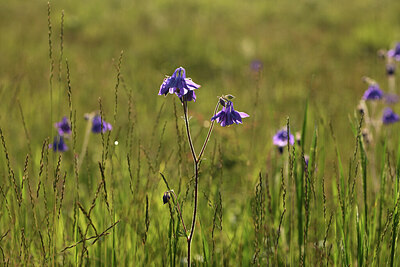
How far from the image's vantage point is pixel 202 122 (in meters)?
3.84

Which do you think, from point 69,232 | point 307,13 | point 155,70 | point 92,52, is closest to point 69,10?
point 92,52

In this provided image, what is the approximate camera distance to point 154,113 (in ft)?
16.2

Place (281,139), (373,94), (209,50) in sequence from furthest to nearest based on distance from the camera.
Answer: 1. (209,50)
2. (373,94)
3. (281,139)

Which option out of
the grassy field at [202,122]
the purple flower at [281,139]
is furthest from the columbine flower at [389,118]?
the purple flower at [281,139]

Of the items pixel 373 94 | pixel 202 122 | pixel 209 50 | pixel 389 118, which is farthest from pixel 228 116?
pixel 209 50

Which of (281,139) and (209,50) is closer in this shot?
(281,139)

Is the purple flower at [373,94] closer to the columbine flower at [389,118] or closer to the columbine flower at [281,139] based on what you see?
the columbine flower at [389,118]

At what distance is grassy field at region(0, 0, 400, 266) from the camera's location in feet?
6.36

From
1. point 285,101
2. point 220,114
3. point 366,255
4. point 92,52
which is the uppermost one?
point 92,52

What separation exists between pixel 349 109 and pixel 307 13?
609 cm

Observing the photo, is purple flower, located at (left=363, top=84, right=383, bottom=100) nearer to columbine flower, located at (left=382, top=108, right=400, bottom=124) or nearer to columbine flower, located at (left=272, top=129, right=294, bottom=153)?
columbine flower, located at (left=382, top=108, right=400, bottom=124)

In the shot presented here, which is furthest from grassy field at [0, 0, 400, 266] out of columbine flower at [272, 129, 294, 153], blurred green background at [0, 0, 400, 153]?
columbine flower at [272, 129, 294, 153]

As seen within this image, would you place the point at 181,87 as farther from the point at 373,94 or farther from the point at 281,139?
the point at 373,94

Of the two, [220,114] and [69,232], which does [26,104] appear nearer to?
[69,232]
